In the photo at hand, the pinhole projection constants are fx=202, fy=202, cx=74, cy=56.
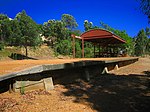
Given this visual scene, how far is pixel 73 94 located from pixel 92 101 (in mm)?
746

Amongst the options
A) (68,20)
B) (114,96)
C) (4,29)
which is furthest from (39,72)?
(68,20)

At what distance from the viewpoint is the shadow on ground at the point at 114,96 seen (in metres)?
5.27

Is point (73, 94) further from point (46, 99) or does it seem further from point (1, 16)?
point (1, 16)

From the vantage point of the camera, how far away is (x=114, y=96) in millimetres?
6215

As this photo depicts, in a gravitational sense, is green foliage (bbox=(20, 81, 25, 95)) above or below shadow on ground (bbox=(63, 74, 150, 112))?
above

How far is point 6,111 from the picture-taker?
13.9 feet

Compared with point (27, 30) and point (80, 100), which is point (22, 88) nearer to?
point (80, 100)

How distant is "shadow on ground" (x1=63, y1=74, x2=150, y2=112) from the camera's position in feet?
17.3

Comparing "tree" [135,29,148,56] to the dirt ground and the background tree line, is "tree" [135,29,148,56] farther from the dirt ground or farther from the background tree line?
the dirt ground

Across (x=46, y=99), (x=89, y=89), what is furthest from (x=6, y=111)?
(x=89, y=89)

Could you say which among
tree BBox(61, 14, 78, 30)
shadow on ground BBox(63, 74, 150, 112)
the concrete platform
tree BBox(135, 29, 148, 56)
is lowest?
shadow on ground BBox(63, 74, 150, 112)

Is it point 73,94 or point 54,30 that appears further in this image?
point 54,30

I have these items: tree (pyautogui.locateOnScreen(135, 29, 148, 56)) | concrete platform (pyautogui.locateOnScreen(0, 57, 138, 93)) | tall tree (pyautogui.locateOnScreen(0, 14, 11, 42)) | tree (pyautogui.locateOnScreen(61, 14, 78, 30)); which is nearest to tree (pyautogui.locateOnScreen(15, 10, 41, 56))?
tall tree (pyautogui.locateOnScreen(0, 14, 11, 42))

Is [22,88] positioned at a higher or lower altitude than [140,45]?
lower
